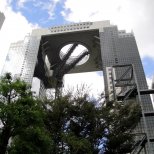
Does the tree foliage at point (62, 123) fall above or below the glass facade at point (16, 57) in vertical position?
below

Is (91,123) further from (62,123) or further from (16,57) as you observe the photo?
(16,57)

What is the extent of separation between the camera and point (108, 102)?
14.9m

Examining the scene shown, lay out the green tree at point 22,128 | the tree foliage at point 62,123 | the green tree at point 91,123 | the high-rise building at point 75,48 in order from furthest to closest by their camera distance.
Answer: the high-rise building at point 75,48 < the green tree at point 91,123 < the tree foliage at point 62,123 < the green tree at point 22,128

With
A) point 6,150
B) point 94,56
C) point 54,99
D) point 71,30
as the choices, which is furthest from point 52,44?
point 6,150

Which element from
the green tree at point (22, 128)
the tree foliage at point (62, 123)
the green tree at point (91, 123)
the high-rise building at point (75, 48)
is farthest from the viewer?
the high-rise building at point (75, 48)

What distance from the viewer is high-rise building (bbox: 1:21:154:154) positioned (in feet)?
151

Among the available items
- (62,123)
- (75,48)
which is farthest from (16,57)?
(62,123)

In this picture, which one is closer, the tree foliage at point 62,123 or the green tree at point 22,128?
the green tree at point 22,128

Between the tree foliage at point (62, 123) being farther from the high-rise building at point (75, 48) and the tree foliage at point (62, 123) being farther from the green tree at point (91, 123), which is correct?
the high-rise building at point (75, 48)

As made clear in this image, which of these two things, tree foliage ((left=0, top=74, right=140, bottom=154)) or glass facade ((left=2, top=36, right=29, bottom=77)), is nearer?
tree foliage ((left=0, top=74, right=140, bottom=154))

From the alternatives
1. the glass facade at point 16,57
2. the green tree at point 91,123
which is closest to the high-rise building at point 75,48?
the glass facade at point 16,57

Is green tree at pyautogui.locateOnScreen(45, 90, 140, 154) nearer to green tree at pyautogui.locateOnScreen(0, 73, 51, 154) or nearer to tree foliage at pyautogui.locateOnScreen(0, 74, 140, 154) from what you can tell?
tree foliage at pyautogui.locateOnScreen(0, 74, 140, 154)

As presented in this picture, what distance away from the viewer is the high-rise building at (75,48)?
4603 cm

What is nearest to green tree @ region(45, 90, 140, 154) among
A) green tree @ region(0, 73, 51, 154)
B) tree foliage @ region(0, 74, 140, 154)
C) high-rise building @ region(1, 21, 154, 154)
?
tree foliage @ region(0, 74, 140, 154)
